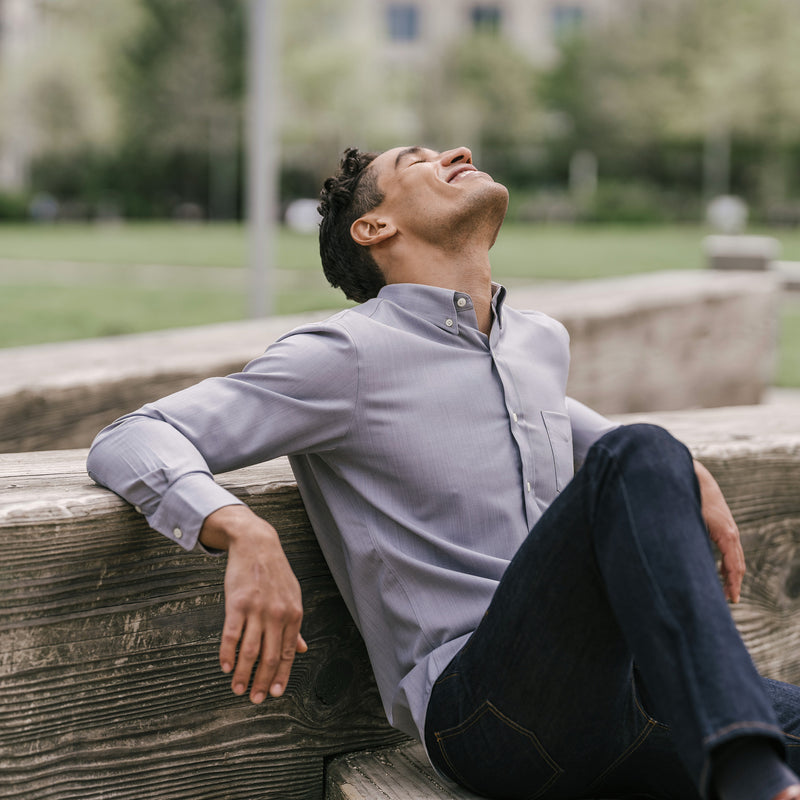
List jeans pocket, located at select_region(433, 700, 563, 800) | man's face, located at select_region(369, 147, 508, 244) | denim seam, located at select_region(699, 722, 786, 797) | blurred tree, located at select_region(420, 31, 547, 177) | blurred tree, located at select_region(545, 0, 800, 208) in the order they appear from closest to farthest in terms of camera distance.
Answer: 1. denim seam, located at select_region(699, 722, 786, 797)
2. jeans pocket, located at select_region(433, 700, 563, 800)
3. man's face, located at select_region(369, 147, 508, 244)
4. blurred tree, located at select_region(545, 0, 800, 208)
5. blurred tree, located at select_region(420, 31, 547, 177)

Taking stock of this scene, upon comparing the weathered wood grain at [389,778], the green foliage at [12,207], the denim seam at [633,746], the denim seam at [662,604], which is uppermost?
the denim seam at [662,604]

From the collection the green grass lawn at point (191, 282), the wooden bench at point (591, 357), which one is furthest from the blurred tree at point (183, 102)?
the wooden bench at point (591, 357)

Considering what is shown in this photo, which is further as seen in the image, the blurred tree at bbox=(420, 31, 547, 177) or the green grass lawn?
the blurred tree at bbox=(420, 31, 547, 177)

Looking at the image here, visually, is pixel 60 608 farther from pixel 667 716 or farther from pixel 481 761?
pixel 667 716

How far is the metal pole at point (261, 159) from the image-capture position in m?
7.21

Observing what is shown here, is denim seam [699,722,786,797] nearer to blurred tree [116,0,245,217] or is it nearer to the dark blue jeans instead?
the dark blue jeans

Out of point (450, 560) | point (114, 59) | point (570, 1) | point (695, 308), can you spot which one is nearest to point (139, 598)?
point (450, 560)

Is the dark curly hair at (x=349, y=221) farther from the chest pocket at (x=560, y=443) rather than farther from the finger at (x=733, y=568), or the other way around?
the finger at (x=733, y=568)

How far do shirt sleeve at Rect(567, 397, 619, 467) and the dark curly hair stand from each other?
0.55 m

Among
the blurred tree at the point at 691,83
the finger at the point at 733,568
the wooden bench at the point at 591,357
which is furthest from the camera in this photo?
the blurred tree at the point at 691,83

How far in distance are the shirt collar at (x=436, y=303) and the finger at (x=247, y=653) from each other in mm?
821

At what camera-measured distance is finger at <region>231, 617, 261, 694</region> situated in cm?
177

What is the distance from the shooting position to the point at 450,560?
214cm

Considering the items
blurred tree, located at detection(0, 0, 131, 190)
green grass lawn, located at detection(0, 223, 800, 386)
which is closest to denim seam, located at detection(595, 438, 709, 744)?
green grass lawn, located at detection(0, 223, 800, 386)
